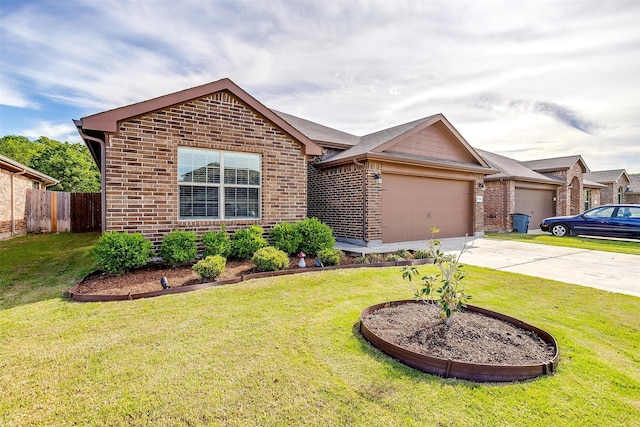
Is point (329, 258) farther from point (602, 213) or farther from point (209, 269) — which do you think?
point (602, 213)

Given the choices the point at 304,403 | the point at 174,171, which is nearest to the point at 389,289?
the point at 304,403

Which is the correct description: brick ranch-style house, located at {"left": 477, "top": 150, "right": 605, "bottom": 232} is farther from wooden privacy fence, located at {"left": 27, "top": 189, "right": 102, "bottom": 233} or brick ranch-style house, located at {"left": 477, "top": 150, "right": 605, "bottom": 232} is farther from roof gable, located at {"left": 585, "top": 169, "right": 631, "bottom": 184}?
wooden privacy fence, located at {"left": 27, "top": 189, "right": 102, "bottom": 233}

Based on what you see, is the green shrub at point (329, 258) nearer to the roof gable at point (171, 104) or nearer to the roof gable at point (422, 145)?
the roof gable at point (171, 104)

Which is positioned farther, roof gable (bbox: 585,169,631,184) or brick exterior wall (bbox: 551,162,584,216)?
roof gable (bbox: 585,169,631,184)

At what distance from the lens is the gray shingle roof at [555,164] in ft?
64.7

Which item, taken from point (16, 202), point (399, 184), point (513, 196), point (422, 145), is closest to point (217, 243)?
point (399, 184)

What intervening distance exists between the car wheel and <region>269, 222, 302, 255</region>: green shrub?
13.6 m

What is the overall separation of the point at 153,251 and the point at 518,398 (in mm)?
6487

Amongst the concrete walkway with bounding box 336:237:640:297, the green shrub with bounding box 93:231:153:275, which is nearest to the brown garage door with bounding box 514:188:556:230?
the concrete walkway with bounding box 336:237:640:297

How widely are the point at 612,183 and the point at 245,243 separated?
117ft

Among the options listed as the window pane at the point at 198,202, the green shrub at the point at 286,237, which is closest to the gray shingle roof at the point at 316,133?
the green shrub at the point at 286,237

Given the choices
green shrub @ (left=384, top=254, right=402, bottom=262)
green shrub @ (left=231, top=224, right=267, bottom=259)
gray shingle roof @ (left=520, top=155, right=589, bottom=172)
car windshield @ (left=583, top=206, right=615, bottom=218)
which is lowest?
green shrub @ (left=384, top=254, right=402, bottom=262)

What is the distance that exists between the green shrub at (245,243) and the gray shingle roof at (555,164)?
20964 mm

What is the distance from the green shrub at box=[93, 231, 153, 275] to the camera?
5594mm
